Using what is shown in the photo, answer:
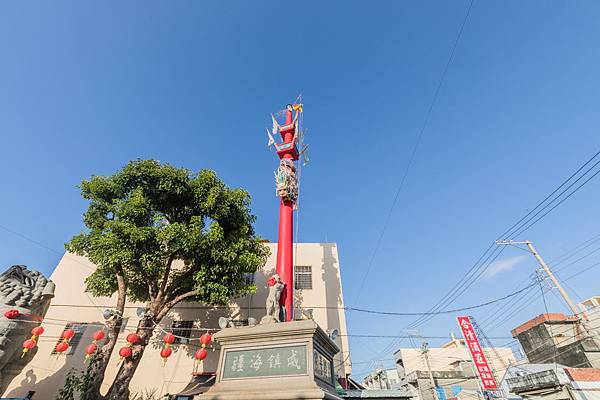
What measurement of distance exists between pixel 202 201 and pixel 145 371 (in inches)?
353

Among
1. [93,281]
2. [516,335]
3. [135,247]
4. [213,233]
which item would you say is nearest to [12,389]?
[93,281]

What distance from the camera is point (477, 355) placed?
59.1 ft

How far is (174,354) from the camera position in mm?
14367

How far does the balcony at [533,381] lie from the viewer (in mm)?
15047

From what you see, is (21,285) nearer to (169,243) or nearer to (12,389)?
(169,243)

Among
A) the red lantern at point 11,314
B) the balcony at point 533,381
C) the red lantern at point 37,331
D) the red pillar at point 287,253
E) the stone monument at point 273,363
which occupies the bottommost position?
the stone monument at point 273,363

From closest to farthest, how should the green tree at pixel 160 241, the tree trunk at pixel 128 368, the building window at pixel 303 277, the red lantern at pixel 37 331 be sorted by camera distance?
the red lantern at pixel 37 331
the tree trunk at pixel 128 368
the green tree at pixel 160 241
the building window at pixel 303 277

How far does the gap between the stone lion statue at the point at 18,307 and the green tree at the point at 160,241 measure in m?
1.74

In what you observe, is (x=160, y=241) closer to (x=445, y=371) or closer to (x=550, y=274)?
(x=550, y=274)

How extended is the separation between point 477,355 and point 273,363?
18.3 metres

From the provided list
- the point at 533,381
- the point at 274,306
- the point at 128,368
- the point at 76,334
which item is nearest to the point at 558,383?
the point at 533,381

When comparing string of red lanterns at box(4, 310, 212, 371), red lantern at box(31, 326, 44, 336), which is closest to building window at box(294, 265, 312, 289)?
string of red lanterns at box(4, 310, 212, 371)

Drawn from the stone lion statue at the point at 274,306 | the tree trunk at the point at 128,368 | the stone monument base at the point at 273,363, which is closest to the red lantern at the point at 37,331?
the tree trunk at the point at 128,368

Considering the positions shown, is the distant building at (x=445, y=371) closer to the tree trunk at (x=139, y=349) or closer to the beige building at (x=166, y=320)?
the beige building at (x=166, y=320)
